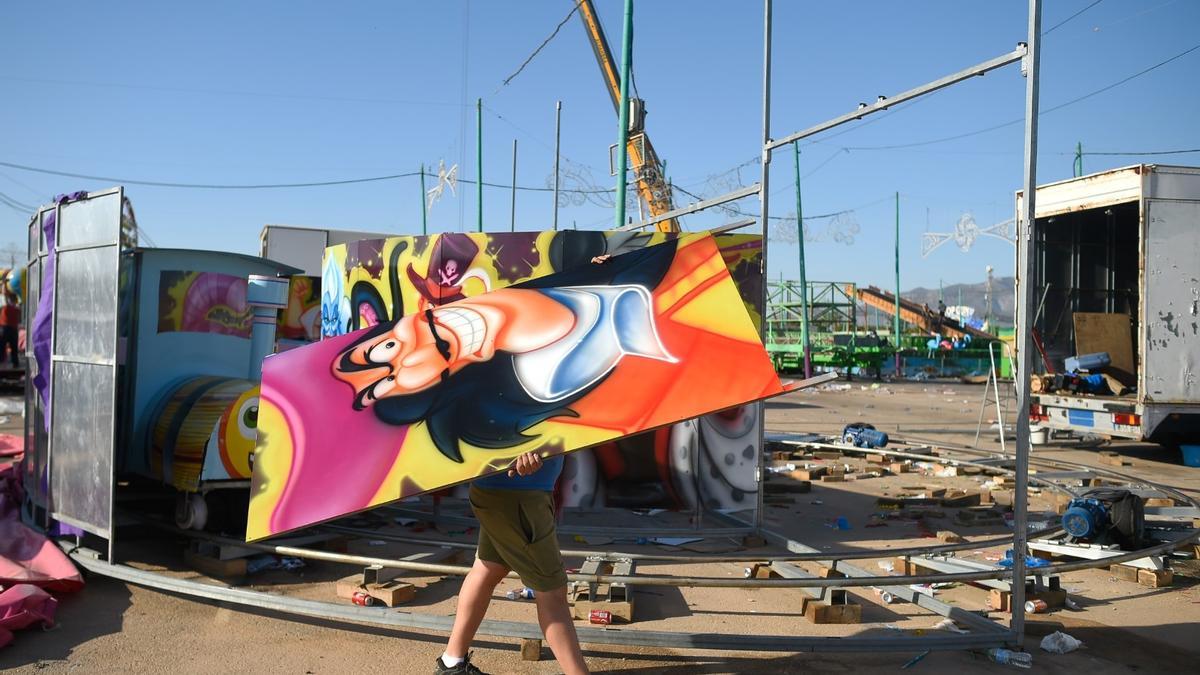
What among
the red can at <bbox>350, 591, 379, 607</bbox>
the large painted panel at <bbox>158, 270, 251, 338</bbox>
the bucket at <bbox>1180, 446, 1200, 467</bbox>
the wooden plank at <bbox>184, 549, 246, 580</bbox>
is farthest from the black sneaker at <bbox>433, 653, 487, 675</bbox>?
the bucket at <bbox>1180, 446, 1200, 467</bbox>

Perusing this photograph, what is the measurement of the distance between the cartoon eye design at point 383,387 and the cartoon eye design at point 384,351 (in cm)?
18

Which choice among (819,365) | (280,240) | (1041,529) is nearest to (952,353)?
(819,365)

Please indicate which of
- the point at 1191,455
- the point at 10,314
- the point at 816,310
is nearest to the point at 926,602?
the point at 1191,455

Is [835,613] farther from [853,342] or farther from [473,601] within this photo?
[853,342]

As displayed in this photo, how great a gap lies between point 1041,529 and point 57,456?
328 inches

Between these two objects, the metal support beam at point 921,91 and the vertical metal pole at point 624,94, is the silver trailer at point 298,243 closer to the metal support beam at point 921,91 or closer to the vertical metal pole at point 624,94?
the vertical metal pole at point 624,94

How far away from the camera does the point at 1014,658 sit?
15.5 ft

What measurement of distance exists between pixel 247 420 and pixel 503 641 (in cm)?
277

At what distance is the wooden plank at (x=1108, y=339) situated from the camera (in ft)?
51.3

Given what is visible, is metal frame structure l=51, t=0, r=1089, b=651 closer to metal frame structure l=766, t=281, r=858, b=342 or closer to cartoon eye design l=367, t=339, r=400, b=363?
cartoon eye design l=367, t=339, r=400, b=363

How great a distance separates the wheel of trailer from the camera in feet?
21.4

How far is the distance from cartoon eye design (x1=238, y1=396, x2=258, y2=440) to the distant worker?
67.4 ft

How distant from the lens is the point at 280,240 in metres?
19.4

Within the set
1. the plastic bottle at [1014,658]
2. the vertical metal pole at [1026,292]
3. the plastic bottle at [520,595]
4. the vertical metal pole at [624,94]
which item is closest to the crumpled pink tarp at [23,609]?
the plastic bottle at [520,595]
